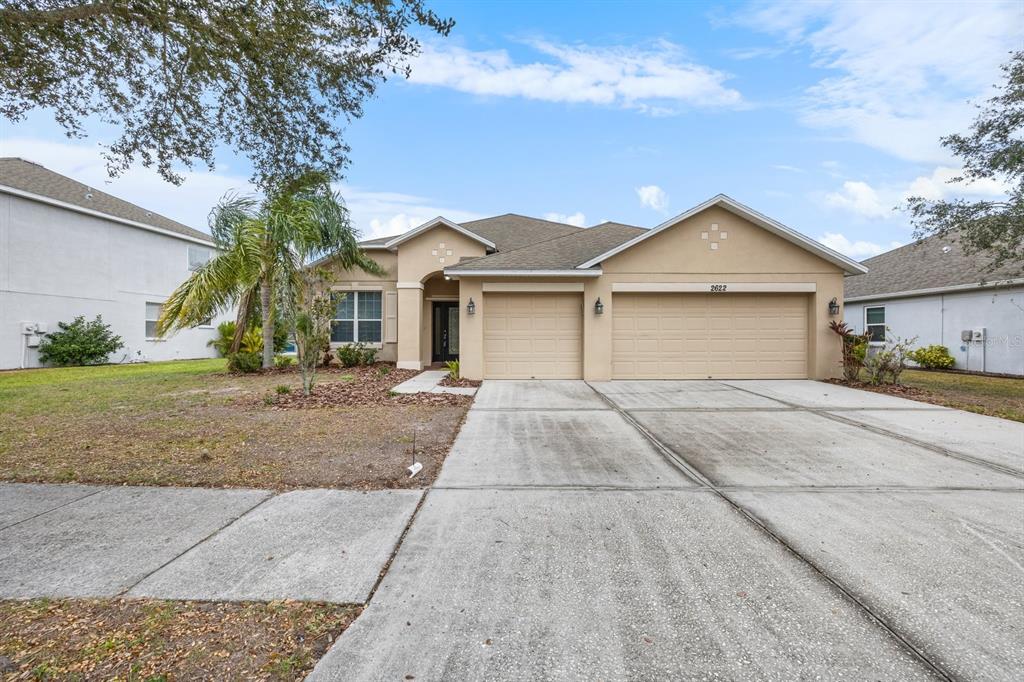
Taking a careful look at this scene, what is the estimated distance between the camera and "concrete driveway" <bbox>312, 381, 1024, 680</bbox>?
2.18m

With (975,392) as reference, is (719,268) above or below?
above

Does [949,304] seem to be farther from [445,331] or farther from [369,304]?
[369,304]

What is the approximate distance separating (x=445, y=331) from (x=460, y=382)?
207 inches

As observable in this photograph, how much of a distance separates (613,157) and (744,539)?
15.8 metres

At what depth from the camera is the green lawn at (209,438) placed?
187 inches

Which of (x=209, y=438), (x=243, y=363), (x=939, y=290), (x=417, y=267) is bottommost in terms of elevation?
(x=209, y=438)

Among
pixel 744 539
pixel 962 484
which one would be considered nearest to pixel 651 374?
pixel 962 484

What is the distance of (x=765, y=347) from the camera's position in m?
12.6

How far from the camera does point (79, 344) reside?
16422mm

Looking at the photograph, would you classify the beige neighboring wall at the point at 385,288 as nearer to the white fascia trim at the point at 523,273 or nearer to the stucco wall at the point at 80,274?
the white fascia trim at the point at 523,273

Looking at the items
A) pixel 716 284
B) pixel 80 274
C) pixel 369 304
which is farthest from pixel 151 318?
pixel 716 284

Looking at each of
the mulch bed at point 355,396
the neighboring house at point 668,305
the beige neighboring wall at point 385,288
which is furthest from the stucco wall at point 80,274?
the neighboring house at point 668,305

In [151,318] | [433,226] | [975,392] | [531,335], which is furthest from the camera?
[151,318]

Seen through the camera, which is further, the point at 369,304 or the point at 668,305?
the point at 369,304
